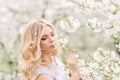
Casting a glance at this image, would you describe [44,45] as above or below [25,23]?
below

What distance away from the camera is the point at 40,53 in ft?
11.4

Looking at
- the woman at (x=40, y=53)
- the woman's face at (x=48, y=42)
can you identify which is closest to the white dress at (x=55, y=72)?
the woman at (x=40, y=53)

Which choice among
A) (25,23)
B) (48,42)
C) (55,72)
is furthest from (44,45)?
(25,23)

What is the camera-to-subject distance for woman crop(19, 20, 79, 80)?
346 cm

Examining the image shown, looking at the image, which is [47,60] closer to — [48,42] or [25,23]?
[48,42]

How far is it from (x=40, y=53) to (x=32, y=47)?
7cm

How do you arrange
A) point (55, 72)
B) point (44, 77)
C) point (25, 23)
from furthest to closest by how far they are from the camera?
point (25, 23)
point (55, 72)
point (44, 77)

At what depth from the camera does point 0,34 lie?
9.79 metres

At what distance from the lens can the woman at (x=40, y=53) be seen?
3465 millimetres

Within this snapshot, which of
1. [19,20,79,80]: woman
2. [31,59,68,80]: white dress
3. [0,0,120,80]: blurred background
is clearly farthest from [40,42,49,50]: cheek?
[0,0,120,80]: blurred background

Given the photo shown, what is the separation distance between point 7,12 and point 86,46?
284 centimetres

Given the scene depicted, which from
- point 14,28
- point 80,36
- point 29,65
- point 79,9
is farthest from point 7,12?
point 29,65

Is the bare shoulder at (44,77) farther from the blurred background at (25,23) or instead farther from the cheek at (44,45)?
the blurred background at (25,23)

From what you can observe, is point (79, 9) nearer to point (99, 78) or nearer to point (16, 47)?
A: point (99, 78)
